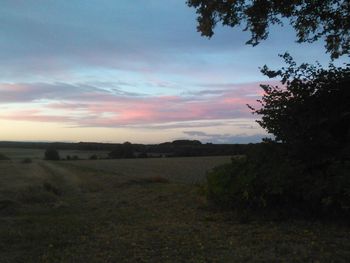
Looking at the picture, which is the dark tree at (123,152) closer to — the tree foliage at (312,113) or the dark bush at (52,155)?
the dark bush at (52,155)

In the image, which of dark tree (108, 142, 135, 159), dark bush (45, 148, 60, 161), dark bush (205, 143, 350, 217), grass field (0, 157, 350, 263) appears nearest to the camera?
grass field (0, 157, 350, 263)

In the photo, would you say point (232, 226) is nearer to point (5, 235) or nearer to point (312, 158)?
point (312, 158)

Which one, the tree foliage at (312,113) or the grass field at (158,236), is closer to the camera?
the grass field at (158,236)

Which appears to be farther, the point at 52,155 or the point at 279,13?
the point at 52,155

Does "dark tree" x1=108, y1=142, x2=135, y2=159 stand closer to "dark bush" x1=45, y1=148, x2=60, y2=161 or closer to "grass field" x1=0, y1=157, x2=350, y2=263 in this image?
"dark bush" x1=45, y1=148, x2=60, y2=161

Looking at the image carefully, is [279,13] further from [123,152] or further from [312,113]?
[123,152]

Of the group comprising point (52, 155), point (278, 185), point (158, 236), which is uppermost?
point (52, 155)

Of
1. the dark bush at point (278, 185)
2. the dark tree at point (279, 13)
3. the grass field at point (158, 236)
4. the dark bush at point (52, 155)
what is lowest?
the grass field at point (158, 236)

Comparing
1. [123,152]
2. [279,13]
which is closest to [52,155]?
[123,152]

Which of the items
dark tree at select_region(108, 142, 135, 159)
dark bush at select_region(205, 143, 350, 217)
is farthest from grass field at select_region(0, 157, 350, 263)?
dark tree at select_region(108, 142, 135, 159)

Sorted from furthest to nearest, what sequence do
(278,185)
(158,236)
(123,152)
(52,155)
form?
1. (52,155)
2. (123,152)
3. (278,185)
4. (158,236)

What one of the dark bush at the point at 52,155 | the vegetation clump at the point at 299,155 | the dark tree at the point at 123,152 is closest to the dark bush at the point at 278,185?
the vegetation clump at the point at 299,155

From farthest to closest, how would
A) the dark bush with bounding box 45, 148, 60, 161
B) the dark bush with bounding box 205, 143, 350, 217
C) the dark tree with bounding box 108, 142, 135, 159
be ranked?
1. the dark bush with bounding box 45, 148, 60, 161
2. the dark tree with bounding box 108, 142, 135, 159
3. the dark bush with bounding box 205, 143, 350, 217

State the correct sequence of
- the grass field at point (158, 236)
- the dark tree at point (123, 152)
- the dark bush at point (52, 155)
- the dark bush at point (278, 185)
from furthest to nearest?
the dark bush at point (52, 155) → the dark tree at point (123, 152) → the dark bush at point (278, 185) → the grass field at point (158, 236)
